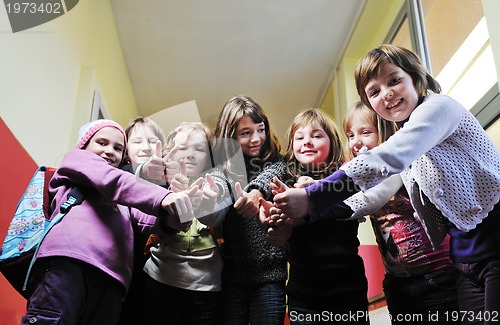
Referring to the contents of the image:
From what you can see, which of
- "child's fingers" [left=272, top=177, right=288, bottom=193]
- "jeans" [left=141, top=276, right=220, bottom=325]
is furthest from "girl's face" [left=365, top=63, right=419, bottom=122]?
"jeans" [left=141, top=276, right=220, bottom=325]

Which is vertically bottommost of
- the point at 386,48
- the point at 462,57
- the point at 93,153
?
the point at 93,153

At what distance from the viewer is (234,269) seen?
50.6 inches

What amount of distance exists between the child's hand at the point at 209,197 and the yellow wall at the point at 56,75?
661 mm

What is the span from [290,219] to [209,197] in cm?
23

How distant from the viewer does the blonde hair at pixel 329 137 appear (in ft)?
4.54

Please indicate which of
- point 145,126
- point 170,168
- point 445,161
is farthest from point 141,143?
point 445,161

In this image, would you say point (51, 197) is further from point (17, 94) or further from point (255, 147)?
point (255, 147)

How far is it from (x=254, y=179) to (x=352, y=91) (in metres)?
1.81

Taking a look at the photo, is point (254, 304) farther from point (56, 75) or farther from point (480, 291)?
point (56, 75)

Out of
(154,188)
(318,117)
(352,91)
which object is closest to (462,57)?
(318,117)

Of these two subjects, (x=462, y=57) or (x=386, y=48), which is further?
(x=462, y=57)

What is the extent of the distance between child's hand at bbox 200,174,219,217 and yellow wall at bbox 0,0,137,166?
0.66 m

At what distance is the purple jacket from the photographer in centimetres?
99

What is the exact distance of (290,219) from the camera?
3.50 feet
